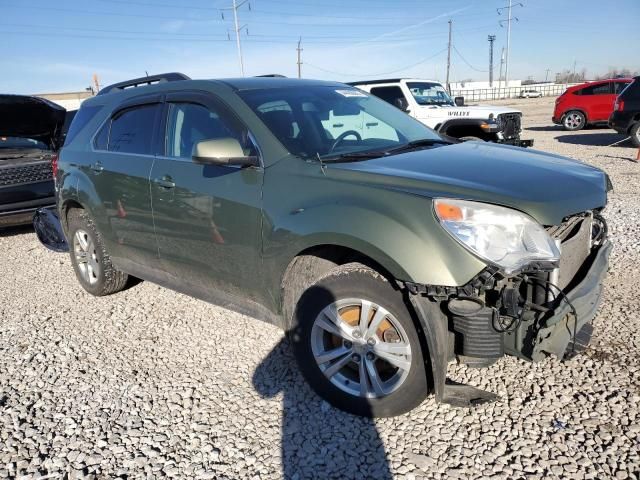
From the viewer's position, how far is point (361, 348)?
2564mm

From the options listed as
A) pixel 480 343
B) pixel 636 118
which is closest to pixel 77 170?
pixel 480 343

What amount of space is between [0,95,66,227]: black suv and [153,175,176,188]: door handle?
172 inches

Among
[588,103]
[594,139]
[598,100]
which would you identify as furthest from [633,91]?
[588,103]

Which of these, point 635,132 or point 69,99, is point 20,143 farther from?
point 69,99

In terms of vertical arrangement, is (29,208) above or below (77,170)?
below

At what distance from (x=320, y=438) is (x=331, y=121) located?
2093 mm

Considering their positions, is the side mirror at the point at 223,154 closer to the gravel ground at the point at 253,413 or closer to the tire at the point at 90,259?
the gravel ground at the point at 253,413

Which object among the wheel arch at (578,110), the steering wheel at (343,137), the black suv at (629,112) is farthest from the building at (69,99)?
the steering wheel at (343,137)

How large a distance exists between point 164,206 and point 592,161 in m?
9.92

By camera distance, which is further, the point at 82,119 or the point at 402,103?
the point at 402,103

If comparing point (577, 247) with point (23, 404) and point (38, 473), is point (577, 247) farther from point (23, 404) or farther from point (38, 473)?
point (23, 404)

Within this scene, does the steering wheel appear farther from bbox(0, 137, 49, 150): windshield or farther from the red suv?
the red suv

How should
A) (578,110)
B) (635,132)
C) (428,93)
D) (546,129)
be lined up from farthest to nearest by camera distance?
(546,129) → (578,110) → (635,132) → (428,93)

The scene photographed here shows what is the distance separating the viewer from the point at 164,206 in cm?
338
